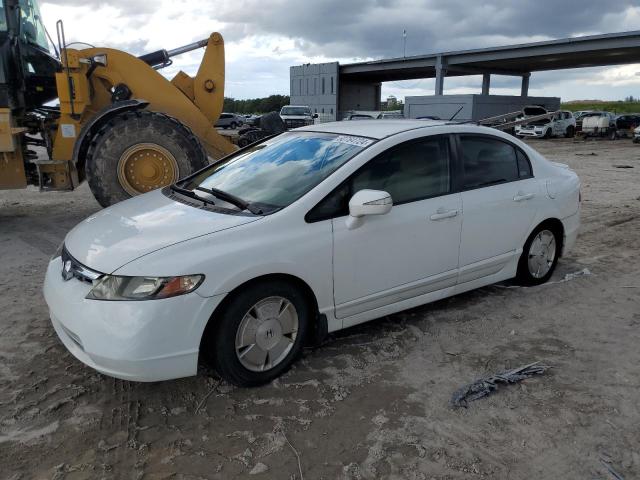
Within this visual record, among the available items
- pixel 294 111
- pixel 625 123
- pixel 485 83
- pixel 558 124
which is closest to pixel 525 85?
pixel 485 83

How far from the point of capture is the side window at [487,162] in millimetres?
4258

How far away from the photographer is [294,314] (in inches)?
131

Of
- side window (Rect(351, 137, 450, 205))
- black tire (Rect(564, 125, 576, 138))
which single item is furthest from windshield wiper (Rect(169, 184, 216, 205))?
black tire (Rect(564, 125, 576, 138))

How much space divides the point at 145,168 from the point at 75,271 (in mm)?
4358

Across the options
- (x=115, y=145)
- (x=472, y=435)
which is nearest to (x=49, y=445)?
(x=472, y=435)

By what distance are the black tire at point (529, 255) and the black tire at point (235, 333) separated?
2532 mm

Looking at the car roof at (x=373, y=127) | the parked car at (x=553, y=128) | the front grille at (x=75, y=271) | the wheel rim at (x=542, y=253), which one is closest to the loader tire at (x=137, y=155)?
the car roof at (x=373, y=127)

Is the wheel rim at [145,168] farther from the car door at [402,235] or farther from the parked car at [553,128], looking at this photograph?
the parked car at [553,128]

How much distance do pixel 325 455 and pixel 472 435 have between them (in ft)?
2.68

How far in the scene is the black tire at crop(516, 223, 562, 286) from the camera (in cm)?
482

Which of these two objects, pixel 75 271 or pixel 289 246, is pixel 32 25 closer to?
pixel 75 271

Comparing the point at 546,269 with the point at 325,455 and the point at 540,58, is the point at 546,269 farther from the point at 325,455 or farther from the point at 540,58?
the point at 540,58

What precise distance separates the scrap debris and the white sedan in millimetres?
821

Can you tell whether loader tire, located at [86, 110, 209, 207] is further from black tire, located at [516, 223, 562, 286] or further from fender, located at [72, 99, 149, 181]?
black tire, located at [516, 223, 562, 286]
